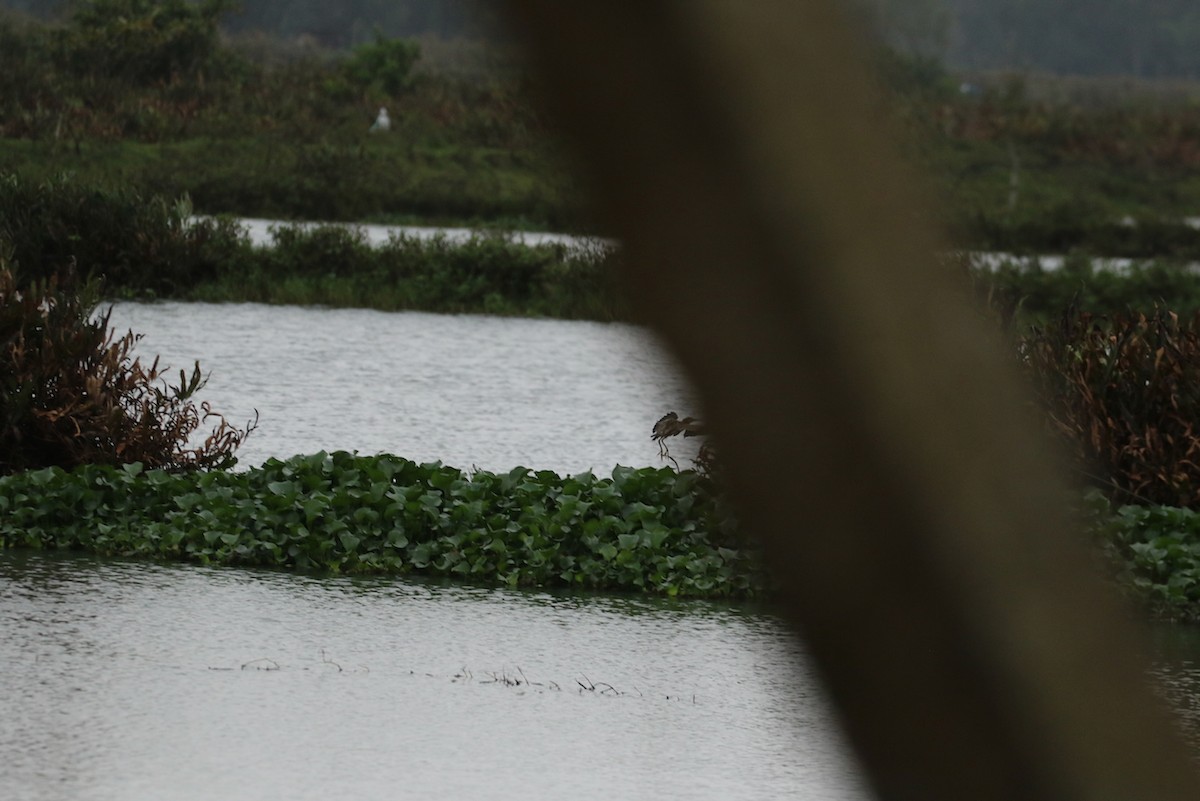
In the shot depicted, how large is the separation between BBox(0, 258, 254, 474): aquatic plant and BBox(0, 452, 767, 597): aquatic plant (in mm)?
346

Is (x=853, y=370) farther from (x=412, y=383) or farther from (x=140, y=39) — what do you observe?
(x=140, y=39)

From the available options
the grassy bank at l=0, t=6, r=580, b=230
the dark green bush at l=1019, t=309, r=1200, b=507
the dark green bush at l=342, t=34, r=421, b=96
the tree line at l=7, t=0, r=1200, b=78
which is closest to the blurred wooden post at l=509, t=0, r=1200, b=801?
the tree line at l=7, t=0, r=1200, b=78

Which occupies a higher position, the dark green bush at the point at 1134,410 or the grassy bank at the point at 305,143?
the grassy bank at the point at 305,143

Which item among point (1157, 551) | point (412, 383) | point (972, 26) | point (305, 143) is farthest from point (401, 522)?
point (305, 143)

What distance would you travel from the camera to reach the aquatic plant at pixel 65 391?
7.85 metres

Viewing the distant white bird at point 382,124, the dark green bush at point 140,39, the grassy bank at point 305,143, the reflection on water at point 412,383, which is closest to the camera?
the reflection on water at point 412,383

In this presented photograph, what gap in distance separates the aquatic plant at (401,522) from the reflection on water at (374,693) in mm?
202

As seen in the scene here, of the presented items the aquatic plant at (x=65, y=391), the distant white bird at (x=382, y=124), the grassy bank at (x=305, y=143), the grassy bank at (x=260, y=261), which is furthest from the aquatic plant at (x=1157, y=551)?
the distant white bird at (x=382, y=124)

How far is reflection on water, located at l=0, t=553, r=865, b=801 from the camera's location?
4.44m

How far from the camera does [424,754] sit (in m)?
4.66

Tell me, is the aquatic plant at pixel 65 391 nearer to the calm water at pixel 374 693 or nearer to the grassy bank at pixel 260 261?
the calm water at pixel 374 693

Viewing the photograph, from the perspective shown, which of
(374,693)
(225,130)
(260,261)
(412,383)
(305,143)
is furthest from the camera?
(305,143)

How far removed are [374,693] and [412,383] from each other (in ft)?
32.4

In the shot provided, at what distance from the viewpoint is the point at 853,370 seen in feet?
2.48
